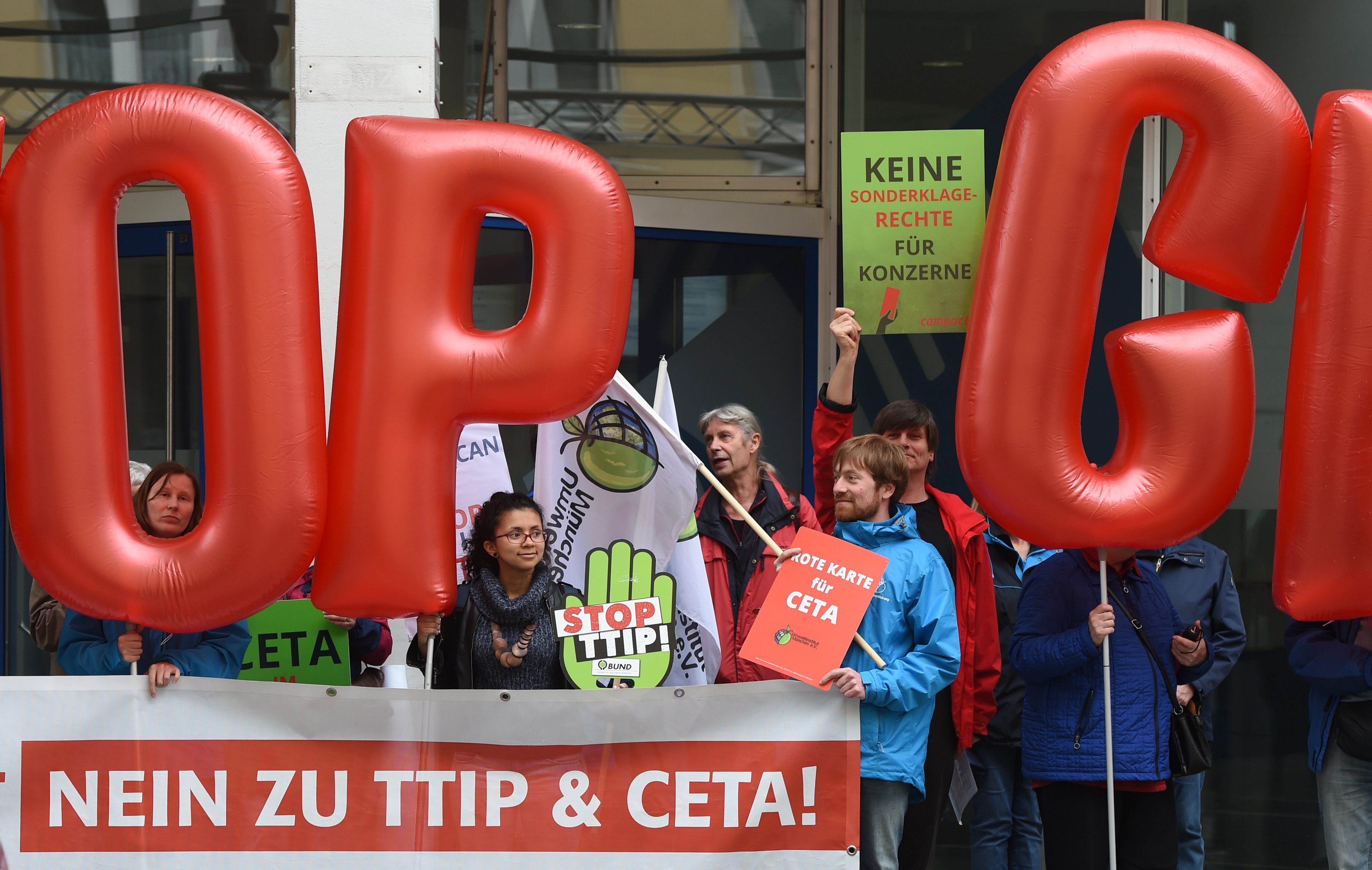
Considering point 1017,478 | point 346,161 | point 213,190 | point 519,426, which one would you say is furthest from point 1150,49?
point 519,426

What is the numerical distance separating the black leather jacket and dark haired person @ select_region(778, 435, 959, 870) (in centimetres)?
68

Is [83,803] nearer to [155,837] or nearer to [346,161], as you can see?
[155,837]

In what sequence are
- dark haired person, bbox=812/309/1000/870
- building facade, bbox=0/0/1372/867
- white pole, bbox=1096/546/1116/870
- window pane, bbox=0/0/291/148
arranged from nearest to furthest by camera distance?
white pole, bbox=1096/546/1116/870, dark haired person, bbox=812/309/1000/870, building facade, bbox=0/0/1372/867, window pane, bbox=0/0/291/148

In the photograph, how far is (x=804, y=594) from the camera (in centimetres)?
376

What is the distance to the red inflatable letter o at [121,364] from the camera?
3559 mm

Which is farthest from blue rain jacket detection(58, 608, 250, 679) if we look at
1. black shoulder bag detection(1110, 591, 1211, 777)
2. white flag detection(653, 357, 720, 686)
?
black shoulder bag detection(1110, 591, 1211, 777)

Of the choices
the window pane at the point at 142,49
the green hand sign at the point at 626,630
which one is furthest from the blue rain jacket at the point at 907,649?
the window pane at the point at 142,49

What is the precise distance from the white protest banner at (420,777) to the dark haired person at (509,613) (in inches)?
5.4

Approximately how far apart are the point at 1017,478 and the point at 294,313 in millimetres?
1930

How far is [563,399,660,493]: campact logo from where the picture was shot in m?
4.08

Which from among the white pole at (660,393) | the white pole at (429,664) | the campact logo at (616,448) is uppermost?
the white pole at (660,393)

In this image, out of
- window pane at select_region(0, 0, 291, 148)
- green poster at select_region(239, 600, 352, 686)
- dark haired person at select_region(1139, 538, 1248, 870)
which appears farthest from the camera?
window pane at select_region(0, 0, 291, 148)

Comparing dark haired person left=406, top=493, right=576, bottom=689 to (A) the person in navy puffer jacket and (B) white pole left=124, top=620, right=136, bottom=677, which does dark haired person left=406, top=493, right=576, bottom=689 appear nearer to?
(B) white pole left=124, top=620, right=136, bottom=677

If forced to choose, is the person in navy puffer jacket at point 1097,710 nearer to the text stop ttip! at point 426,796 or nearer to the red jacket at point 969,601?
the red jacket at point 969,601
